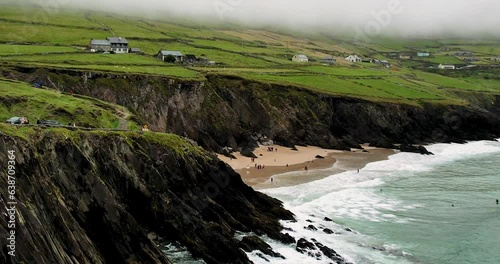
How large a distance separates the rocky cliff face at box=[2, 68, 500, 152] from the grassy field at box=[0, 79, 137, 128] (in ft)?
73.4

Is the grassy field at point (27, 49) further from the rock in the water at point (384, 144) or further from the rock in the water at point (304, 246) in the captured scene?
the rock in the water at point (304, 246)

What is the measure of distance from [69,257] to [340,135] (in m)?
84.4

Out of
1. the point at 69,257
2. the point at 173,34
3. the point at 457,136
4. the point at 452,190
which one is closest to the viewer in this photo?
the point at 69,257

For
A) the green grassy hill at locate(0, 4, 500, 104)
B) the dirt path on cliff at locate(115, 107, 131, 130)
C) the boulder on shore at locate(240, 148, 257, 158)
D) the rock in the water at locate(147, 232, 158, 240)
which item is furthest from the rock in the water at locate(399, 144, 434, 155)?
the rock in the water at locate(147, 232, 158, 240)

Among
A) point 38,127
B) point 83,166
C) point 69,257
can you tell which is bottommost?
point 69,257

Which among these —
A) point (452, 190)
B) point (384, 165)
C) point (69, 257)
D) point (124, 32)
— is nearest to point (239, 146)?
point (384, 165)

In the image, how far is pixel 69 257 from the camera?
103 ft

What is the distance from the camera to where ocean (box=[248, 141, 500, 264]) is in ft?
159

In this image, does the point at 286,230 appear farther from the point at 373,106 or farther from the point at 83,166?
the point at 373,106

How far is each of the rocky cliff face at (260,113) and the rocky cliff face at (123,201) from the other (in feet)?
113

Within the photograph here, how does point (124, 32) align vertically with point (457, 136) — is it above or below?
above

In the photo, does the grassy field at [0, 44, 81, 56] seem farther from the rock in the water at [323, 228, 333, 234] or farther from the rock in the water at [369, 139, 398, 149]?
the rock in the water at [323, 228, 333, 234]

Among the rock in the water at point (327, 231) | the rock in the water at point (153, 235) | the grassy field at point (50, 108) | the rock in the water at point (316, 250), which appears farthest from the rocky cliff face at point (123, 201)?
the grassy field at point (50, 108)

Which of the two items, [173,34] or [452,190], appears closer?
[452,190]
